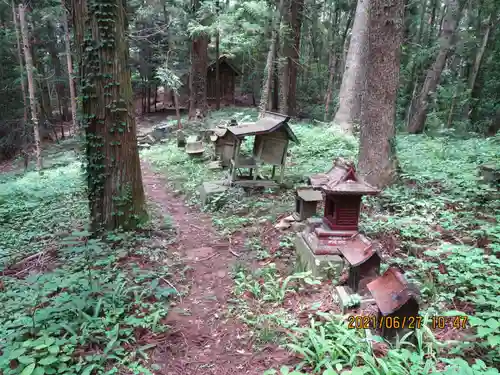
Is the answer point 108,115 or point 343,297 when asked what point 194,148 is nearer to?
point 108,115

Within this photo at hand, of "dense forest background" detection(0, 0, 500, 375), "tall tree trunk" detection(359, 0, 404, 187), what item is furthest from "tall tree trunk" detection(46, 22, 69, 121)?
"tall tree trunk" detection(359, 0, 404, 187)

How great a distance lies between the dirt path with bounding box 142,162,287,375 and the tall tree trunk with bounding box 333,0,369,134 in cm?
870

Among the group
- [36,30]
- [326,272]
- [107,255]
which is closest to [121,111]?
[107,255]

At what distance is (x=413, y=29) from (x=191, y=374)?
24686 mm

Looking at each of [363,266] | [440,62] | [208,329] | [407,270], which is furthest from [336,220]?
[440,62]

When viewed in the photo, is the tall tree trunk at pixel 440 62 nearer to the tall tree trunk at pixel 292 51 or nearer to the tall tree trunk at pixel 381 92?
the tall tree trunk at pixel 292 51

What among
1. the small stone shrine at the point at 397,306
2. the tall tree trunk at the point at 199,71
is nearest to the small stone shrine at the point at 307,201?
the small stone shrine at the point at 397,306

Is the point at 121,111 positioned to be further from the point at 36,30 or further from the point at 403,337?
the point at 36,30

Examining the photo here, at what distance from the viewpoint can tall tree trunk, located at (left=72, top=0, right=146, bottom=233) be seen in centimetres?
508

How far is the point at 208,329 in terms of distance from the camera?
359 cm

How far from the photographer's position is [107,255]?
4.86 meters

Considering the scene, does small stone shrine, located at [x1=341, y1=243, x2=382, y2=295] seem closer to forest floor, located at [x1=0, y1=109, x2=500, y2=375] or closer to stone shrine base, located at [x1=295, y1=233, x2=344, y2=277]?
forest floor, located at [x1=0, y1=109, x2=500, y2=375]

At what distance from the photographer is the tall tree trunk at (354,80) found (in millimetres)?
12617

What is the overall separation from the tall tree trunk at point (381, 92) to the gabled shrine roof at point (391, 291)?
3.85 m
